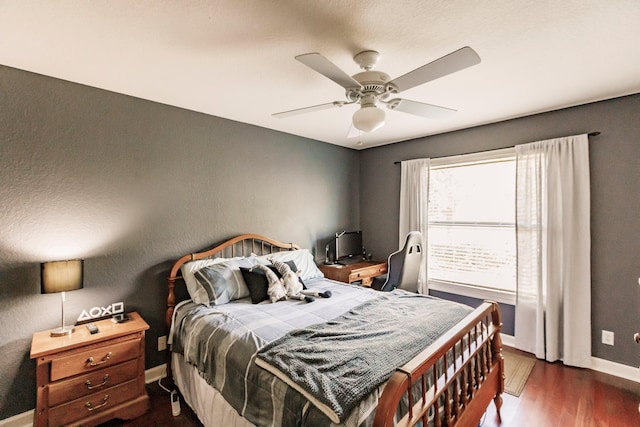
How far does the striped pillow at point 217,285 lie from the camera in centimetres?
253

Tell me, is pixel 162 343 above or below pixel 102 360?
below

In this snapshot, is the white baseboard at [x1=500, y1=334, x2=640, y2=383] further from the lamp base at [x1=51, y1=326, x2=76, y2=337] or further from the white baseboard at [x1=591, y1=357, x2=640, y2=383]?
the lamp base at [x1=51, y1=326, x2=76, y2=337]

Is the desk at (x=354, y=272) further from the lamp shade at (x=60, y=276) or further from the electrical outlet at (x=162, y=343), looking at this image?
the lamp shade at (x=60, y=276)

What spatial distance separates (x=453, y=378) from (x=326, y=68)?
1.78 m

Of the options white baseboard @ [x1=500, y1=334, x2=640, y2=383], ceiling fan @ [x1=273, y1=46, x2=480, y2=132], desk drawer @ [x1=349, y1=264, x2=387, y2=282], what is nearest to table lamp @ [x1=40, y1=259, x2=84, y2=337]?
ceiling fan @ [x1=273, y1=46, x2=480, y2=132]

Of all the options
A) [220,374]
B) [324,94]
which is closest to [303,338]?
[220,374]

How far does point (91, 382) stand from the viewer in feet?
6.68

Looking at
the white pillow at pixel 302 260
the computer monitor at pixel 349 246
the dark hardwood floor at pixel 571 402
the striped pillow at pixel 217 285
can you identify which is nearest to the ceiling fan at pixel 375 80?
the striped pillow at pixel 217 285

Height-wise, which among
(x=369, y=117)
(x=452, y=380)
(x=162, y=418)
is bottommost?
(x=162, y=418)

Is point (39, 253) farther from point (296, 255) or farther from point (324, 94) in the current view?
point (324, 94)

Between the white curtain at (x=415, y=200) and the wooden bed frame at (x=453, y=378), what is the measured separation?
185 centimetres

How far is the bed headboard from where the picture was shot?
2682 millimetres

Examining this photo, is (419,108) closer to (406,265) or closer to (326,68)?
(326,68)

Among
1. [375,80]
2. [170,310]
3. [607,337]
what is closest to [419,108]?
[375,80]
